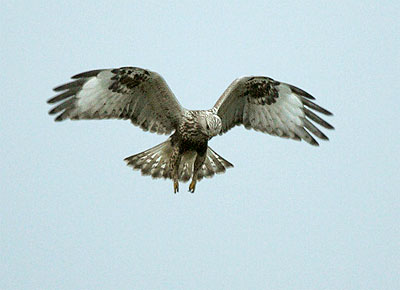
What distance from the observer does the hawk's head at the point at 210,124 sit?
8609 mm

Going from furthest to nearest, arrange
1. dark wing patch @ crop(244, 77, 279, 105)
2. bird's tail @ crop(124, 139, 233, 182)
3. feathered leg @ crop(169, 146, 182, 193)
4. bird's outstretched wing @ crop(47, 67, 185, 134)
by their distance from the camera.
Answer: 1. bird's tail @ crop(124, 139, 233, 182)
2. dark wing patch @ crop(244, 77, 279, 105)
3. feathered leg @ crop(169, 146, 182, 193)
4. bird's outstretched wing @ crop(47, 67, 185, 134)

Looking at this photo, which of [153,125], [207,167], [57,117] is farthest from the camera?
[207,167]

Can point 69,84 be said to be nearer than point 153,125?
Yes

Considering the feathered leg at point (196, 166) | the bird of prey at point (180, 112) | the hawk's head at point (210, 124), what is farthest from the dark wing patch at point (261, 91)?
the feathered leg at point (196, 166)

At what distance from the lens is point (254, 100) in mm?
9688

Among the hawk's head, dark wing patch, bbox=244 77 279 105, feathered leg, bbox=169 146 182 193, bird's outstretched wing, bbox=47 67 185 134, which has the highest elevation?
dark wing patch, bbox=244 77 279 105

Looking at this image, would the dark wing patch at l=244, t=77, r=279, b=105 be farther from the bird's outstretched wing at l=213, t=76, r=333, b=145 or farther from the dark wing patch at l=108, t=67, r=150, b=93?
the dark wing patch at l=108, t=67, r=150, b=93

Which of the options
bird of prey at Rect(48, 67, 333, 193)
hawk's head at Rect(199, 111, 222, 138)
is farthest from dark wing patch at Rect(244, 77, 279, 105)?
hawk's head at Rect(199, 111, 222, 138)

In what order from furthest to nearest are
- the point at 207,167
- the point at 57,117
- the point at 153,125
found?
the point at 207,167, the point at 153,125, the point at 57,117

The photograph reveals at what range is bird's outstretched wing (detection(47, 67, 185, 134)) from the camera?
8594 mm

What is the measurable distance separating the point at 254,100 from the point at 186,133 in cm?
137

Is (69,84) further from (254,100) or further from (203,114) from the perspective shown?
(254,100)

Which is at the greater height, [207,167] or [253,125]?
[253,125]

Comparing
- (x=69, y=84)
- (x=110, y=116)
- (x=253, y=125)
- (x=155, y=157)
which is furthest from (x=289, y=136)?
(x=69, y=84)
